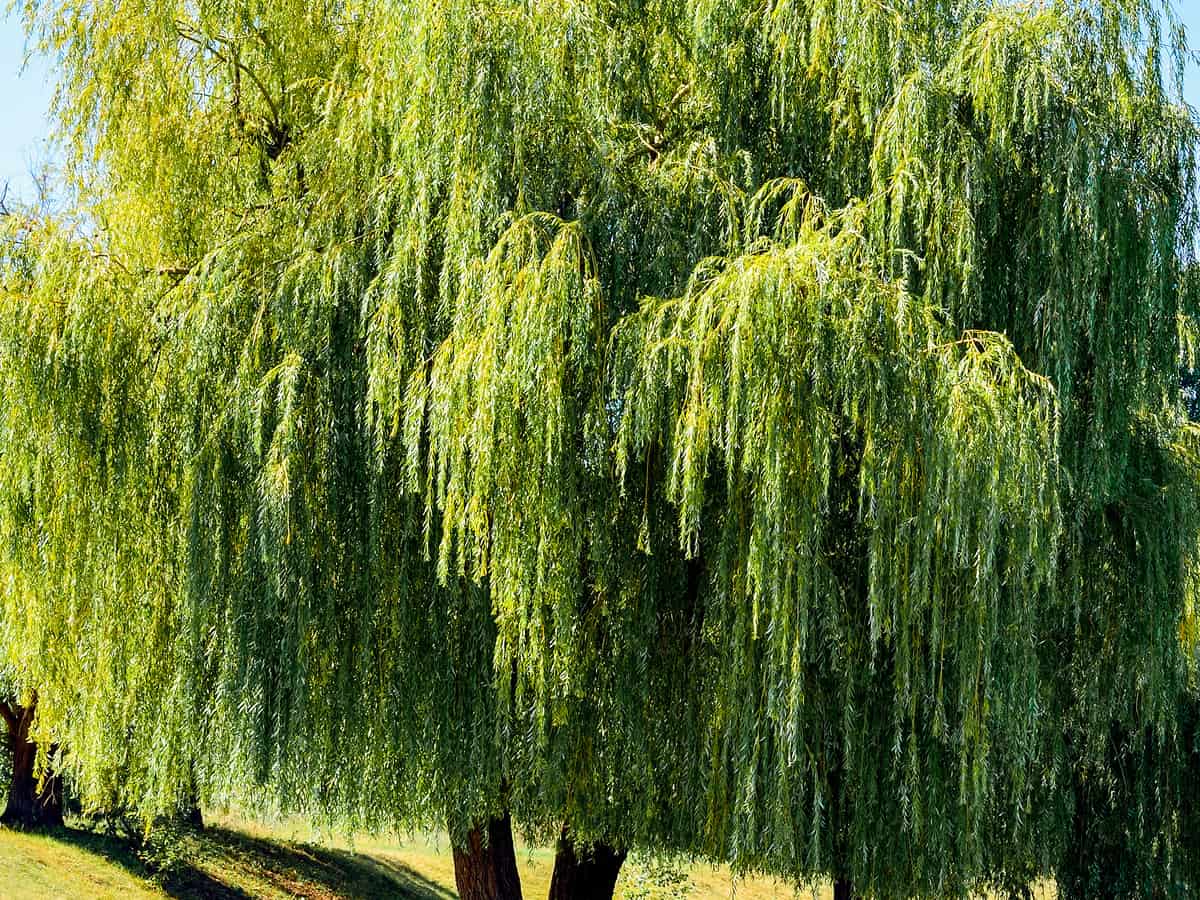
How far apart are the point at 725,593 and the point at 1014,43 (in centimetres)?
305

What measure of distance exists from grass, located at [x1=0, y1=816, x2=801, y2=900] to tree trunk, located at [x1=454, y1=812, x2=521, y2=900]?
5.08 meters

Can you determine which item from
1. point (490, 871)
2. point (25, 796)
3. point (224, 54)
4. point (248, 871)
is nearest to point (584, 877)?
point (490, 871)

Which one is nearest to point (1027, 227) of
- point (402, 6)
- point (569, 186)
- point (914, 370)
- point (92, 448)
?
point (914, 370)

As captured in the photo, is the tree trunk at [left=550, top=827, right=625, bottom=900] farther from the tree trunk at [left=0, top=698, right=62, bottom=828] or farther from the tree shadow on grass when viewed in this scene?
the tree trunk at [left=0, top=698, right=62, bottom=828]

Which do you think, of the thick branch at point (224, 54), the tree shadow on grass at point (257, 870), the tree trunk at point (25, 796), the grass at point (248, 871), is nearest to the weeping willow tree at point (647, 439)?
the thick branch at point (224, 54)

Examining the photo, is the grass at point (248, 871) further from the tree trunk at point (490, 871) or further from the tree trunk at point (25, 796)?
the tree trunk at point (490, 871)

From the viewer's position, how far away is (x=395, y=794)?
6625mm

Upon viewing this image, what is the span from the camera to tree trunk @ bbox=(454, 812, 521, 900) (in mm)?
8422

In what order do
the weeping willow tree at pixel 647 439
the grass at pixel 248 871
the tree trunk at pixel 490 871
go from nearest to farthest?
the weeping willow tree at pixel 647 439
the tree trunk at pixel 490 871
the grass at pixel 248 871

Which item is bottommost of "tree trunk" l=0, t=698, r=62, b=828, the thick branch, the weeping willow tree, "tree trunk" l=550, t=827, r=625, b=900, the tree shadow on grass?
the tree shadow on grass

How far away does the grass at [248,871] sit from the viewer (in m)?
15.1

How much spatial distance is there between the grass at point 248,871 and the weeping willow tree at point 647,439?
758cm

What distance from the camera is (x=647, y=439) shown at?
562 centimetres

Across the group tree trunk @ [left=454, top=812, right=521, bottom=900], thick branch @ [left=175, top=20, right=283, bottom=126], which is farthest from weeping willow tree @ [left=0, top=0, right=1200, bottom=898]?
tree trunk @ [left=454, top=812, right=521, bottom=900]
